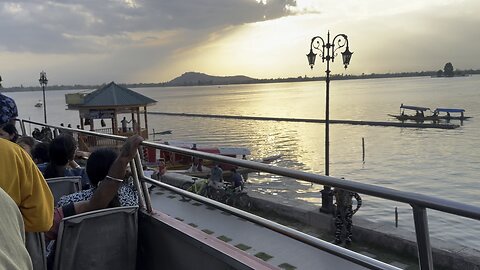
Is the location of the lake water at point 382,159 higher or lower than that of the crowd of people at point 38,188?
lower

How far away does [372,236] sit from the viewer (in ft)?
31.2

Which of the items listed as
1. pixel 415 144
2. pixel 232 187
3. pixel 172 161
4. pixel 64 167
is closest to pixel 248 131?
pixel 415 144

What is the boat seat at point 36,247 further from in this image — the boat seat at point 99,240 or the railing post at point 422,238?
the railing post at point 422,238

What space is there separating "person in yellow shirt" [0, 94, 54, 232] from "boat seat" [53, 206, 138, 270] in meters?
0.80

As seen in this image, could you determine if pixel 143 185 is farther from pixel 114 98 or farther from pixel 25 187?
pixel 114 98

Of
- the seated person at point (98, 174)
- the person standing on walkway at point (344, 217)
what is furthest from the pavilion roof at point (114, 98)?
the seated person at point (98, 174)

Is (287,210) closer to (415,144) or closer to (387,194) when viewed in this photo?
(387,194)

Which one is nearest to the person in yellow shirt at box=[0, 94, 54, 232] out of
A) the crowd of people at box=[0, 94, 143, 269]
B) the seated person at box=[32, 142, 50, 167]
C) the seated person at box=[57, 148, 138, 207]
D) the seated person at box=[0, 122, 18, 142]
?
the crowd of people at box=[0, 94, 143, 269]

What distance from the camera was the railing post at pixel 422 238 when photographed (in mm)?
1319

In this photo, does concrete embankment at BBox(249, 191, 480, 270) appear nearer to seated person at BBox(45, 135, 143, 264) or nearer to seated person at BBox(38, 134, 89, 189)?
seated person at BBox(45, 135, 143, 264)

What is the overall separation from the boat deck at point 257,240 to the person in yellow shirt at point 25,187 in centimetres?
503

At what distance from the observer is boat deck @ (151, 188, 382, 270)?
25.4 feet

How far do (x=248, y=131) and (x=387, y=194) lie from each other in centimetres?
5370

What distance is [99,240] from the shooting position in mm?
2607
